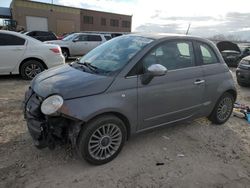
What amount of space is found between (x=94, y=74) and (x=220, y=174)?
2153 millimetres

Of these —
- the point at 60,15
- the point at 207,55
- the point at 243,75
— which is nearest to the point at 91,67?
the point at 207,55

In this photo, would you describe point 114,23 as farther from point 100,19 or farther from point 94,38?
point 94,38

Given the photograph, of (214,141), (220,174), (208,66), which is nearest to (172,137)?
(214,141)

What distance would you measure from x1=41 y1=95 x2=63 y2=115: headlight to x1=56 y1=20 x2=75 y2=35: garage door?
137 feet

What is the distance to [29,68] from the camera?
789 cm

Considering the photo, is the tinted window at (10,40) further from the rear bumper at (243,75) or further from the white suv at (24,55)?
the rear bumper at (243,75)

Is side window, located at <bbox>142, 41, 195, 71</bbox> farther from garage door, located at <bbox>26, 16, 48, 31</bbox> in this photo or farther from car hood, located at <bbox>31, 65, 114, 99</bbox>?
garage door, located at <bbox>26, 16, 48, 31</bbox>

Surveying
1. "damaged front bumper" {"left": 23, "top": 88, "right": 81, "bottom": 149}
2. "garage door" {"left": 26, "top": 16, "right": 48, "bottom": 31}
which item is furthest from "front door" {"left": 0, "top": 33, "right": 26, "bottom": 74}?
"garage door" {"left": 26, "top": 16, "right": 48, "bottom": 31}

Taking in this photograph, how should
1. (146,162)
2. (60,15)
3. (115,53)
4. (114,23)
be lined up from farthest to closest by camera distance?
1. (114,23)
2. (60,15)
3. (115,53)
4. (146,162)

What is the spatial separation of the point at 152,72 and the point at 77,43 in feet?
38.5

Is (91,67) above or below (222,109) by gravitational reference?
above

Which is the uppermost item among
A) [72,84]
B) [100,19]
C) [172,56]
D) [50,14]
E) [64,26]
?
[100,19]

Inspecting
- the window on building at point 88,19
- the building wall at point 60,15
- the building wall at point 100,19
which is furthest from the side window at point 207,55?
the window on building at point 88,19

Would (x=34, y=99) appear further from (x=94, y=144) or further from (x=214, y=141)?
(x=214, y=141)
